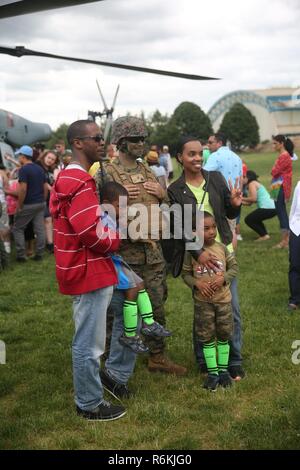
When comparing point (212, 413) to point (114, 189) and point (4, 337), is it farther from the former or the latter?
point (4, 337)

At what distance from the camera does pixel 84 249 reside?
3428mm

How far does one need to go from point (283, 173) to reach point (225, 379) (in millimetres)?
6094

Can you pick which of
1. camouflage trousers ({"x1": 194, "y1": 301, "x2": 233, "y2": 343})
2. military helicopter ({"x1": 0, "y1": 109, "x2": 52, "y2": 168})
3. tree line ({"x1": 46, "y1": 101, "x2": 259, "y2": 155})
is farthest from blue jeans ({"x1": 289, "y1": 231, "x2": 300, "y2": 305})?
tree line ({"x1": 46, "y1": 101, "x2": 259, "y2": 155})

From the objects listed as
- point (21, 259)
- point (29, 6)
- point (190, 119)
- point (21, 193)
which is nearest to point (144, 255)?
point (29, 6)

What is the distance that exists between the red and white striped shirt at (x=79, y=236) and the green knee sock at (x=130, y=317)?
44cm

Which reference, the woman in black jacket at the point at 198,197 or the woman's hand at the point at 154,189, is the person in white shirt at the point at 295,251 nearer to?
the woman in black jacket at the point at 198,197

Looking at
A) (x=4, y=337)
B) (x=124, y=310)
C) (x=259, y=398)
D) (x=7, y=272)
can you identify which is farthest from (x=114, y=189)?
(x=7, y=272)

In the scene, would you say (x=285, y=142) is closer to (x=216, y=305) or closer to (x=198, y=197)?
(x=198, y=197)

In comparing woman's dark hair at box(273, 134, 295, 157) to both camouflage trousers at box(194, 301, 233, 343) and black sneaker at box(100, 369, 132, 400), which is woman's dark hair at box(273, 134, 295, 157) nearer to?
camouflage trousers at box(194, 301, 233, 343)

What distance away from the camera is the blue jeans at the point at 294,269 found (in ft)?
19.5

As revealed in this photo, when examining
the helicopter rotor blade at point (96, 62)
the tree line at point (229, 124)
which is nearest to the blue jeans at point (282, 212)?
the helicopter rotor blade at point (96, 62)

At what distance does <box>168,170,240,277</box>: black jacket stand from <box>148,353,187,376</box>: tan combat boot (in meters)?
0.83

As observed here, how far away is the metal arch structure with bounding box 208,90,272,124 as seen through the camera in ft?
261

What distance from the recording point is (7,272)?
876 cm
